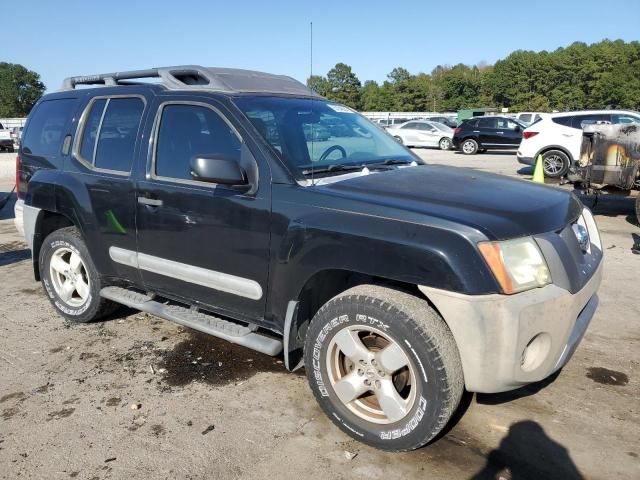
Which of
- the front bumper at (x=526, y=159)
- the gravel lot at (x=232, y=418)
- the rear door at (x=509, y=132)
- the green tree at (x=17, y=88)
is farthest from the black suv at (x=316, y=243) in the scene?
the green tree at (x=17, y=88)

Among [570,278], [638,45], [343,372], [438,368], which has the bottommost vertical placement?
[343,372]

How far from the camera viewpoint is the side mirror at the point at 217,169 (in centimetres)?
297

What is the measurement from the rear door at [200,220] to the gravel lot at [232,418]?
572 mm

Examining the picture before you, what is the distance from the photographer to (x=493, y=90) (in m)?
104

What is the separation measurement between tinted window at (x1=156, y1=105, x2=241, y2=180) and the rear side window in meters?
0.30

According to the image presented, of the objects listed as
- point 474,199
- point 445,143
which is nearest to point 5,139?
point 445,143

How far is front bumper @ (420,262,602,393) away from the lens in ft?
7.86

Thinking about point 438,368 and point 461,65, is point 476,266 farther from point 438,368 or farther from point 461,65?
point 461,65

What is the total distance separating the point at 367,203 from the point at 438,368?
0.88m

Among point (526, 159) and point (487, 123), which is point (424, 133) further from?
point (526, 159)

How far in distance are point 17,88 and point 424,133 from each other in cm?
9167

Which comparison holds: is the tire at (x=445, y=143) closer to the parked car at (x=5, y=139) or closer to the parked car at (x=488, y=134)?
the parked car at (x=488, y=134)

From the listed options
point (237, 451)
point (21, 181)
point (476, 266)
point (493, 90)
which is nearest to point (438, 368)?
point (476, 266)

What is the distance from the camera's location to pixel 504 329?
240 centimetres
